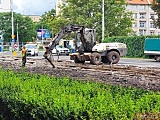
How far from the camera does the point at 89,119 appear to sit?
20.9 feet

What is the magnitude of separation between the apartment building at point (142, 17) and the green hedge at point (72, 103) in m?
119

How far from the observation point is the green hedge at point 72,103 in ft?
21.3

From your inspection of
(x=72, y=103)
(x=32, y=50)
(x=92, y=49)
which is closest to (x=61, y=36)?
(x=92, y=49)

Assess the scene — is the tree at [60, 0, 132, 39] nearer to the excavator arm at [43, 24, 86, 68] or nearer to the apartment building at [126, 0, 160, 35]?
the excavator arm at [43, 24, 86, 68]

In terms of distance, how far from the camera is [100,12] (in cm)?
6431

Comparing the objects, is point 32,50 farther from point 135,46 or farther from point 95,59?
point 95,59

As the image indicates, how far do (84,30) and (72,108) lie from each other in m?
24.2

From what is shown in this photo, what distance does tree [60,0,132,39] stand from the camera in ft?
210

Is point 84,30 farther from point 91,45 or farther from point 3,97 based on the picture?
point 3,97

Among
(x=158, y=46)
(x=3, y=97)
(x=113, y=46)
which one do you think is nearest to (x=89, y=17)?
(x=158, y=46)

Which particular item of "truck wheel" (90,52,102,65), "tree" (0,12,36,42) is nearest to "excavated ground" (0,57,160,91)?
"truck wheel" (90,52,102,65)


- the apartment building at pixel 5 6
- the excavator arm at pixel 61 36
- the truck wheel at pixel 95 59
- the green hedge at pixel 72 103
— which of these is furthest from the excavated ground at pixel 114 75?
the apartment building at pixel 5 6

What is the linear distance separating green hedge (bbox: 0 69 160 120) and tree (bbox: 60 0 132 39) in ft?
178

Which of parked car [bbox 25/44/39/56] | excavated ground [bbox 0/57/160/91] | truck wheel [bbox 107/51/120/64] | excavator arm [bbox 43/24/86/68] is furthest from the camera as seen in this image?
parked car [bbox 25/44/39/56]
